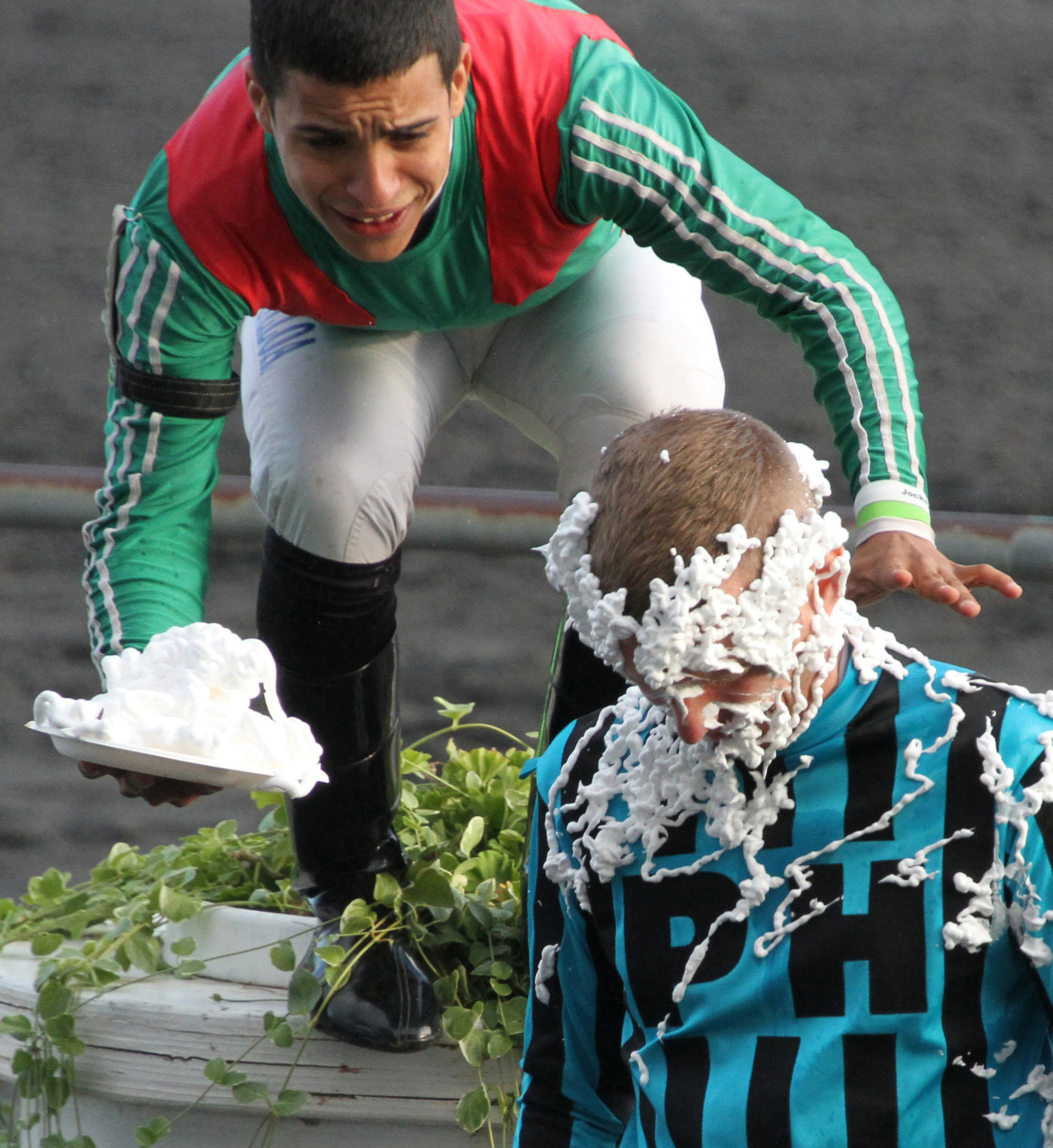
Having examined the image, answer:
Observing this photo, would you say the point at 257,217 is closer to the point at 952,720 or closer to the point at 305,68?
the point at 305,68

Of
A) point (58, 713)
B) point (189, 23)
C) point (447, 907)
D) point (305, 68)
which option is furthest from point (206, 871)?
point (189, 23)

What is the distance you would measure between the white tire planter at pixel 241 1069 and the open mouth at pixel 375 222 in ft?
1.87

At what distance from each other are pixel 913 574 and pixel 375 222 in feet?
1.31

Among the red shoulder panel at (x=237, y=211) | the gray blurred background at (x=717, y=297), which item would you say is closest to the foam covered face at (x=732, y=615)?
the red shoulder panel at (x=237, y=211)

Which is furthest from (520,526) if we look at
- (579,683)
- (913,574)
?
(913,574)

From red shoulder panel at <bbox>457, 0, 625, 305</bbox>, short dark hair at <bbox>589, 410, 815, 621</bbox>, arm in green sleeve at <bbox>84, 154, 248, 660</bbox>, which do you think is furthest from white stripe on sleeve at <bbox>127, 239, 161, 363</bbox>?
short dark hair at <bbox>589, 410, 815, 621</bbox>

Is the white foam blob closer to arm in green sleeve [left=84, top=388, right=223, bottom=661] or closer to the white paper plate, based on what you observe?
the white paper plate

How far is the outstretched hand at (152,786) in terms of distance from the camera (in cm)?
84

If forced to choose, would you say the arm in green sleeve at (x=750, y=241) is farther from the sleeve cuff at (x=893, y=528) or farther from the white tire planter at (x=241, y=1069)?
the white tire planter at (x=241, y=1069)

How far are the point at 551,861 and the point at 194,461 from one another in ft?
1.36

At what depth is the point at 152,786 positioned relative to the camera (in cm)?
84

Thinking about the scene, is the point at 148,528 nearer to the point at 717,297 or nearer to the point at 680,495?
the point at 680,495

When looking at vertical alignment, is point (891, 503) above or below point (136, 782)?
above

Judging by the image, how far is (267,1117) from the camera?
1060 mm
